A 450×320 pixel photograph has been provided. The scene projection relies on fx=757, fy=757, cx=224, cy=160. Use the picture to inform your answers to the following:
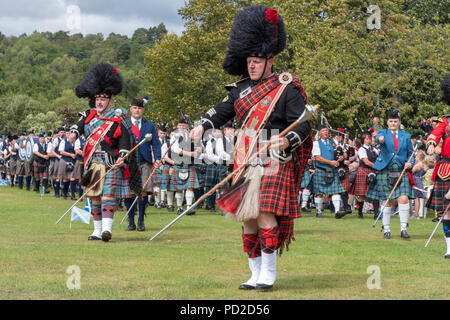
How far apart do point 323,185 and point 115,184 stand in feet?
24.7

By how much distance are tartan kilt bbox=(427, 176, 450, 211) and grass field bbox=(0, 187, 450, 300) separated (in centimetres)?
62

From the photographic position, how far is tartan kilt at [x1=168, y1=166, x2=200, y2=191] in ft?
58.3

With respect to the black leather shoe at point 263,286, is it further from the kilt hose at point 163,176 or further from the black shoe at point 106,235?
the kilt hose at point 163,176

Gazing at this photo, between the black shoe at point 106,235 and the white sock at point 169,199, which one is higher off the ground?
the white sock at point 169,199

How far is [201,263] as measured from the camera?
27.3 feet

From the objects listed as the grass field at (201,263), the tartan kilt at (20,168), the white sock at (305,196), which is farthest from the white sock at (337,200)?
the tartan kilt at (20,168)

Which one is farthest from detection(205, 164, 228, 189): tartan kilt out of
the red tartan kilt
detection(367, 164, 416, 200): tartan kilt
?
the red tartan kilt

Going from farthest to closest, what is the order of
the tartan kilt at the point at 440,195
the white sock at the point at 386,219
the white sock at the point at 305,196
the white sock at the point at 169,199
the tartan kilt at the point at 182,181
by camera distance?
the white sock at the point at 305,196 → the white sock at the point at 169,199 → the tartan kilt at the point at 182,181 → the white sock at the point at 386,219 → the tartan kilt at the point at 440,195

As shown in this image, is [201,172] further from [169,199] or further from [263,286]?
[263,286]

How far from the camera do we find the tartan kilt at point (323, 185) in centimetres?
1692

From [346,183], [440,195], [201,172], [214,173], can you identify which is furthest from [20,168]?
[440,195]

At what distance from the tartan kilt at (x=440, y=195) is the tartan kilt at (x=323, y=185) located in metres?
7.03

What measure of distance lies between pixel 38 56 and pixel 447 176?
139567mm
